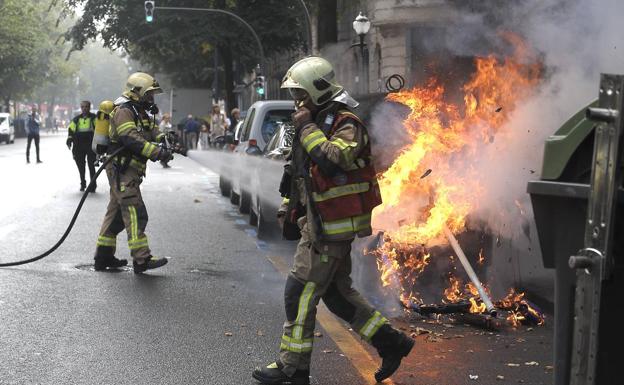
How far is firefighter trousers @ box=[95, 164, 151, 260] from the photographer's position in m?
9.06

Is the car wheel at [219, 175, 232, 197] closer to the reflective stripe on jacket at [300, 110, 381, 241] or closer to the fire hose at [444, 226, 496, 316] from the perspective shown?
the fire hose at [444, 226, 496, 316]

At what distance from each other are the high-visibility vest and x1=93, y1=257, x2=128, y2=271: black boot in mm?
4486

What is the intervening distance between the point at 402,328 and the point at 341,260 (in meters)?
1.37

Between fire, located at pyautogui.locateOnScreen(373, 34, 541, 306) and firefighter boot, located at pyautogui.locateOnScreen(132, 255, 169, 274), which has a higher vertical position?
fire, located at pyautogui.locateOnScreen(373, 34, 541, 306)

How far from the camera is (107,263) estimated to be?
369 inches

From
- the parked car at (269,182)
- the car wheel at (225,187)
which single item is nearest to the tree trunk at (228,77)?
the car wheel at (225,187)

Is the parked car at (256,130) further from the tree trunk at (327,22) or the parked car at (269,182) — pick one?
the tree trunk at (327,22)

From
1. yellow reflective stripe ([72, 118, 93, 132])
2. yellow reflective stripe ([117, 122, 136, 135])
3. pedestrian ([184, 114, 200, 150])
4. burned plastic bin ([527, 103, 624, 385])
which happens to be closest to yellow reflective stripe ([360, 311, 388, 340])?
burned plastic bin ([527, 103, 624, 385])

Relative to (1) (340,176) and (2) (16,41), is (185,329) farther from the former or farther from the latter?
(2) (16,41)

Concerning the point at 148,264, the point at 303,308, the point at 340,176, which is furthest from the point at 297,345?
the point at 148,264

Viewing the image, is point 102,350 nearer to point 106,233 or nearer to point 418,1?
point 106,233

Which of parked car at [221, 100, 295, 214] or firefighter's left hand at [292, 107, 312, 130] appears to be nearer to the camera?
firefighter's left hand at [292, 107, 312, 130]

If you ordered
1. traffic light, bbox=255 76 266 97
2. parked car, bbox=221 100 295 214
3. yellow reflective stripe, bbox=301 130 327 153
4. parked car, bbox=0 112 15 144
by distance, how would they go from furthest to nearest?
parked car, bbox=0 112 15 144 < traffic light, bbox=255 76 266 97 < parked car, bbox=221 100 295 214 < yellow reflective stripe, bbox=301 130 327 153

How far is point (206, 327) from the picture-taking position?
6.86 m
